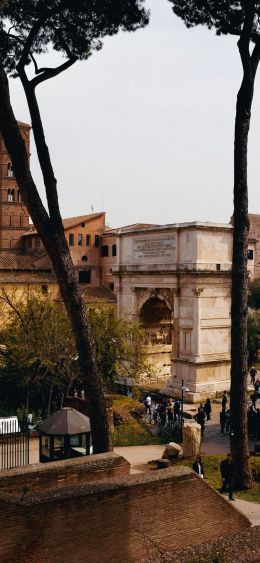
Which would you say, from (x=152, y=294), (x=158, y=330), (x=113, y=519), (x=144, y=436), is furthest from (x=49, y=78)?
(x=158, y=330)

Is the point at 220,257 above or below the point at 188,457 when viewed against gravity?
above

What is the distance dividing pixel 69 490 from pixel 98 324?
55.6ft

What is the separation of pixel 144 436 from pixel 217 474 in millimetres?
5985

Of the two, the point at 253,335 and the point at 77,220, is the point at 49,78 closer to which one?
the point at 253,335

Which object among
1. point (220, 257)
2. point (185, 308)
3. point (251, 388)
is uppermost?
point (220, 257)

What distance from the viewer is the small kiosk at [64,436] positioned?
11156mm

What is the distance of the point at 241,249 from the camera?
491 inches

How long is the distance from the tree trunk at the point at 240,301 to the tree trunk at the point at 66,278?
275 cm

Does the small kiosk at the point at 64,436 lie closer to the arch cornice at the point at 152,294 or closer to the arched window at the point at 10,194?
the arch cornice at the point at 152,294

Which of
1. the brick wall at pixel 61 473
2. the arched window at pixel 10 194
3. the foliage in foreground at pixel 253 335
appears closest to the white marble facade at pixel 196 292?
the foliage in foreground at pixel 253 335

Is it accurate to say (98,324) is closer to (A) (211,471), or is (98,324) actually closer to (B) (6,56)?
(A) (211,471)

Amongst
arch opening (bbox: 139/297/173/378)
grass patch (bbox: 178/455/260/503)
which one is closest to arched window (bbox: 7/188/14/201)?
arch opening (bbox: 139/297/173/378)

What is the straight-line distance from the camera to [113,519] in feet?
25.6

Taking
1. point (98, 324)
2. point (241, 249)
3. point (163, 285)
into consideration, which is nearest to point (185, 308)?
point (163, 285)
